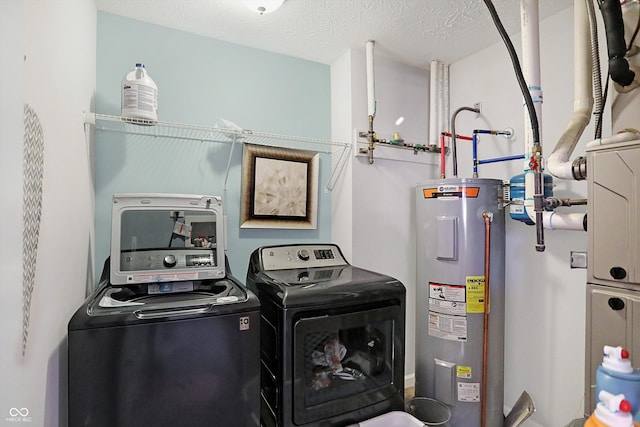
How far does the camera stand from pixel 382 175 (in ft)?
8.03

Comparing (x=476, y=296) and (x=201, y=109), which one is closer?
(x=476, y=296)

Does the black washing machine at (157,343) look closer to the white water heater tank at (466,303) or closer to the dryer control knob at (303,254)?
the dryer control knob at (303,254)

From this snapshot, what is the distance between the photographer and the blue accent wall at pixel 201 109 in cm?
188

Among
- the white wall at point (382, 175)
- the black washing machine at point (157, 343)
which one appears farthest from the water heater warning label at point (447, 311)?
the black washing machine at point (157, 343)

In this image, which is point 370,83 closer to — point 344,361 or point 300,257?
point 300,257

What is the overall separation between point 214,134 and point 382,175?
4.08 feet

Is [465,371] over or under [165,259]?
under

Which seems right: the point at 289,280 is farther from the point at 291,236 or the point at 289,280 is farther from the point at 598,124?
the point at 598,124

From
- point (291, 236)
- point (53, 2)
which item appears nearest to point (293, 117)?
point (291, 236)

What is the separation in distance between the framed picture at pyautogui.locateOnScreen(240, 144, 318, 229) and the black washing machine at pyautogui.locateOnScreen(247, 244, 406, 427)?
21.4 inches

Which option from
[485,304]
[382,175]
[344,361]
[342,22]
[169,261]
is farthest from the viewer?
[382,175]

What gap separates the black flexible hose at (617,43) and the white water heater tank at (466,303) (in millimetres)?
807

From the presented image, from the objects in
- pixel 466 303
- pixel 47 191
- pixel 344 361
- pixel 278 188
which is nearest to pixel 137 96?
pixel 47 191

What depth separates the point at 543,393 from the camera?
1.93m
